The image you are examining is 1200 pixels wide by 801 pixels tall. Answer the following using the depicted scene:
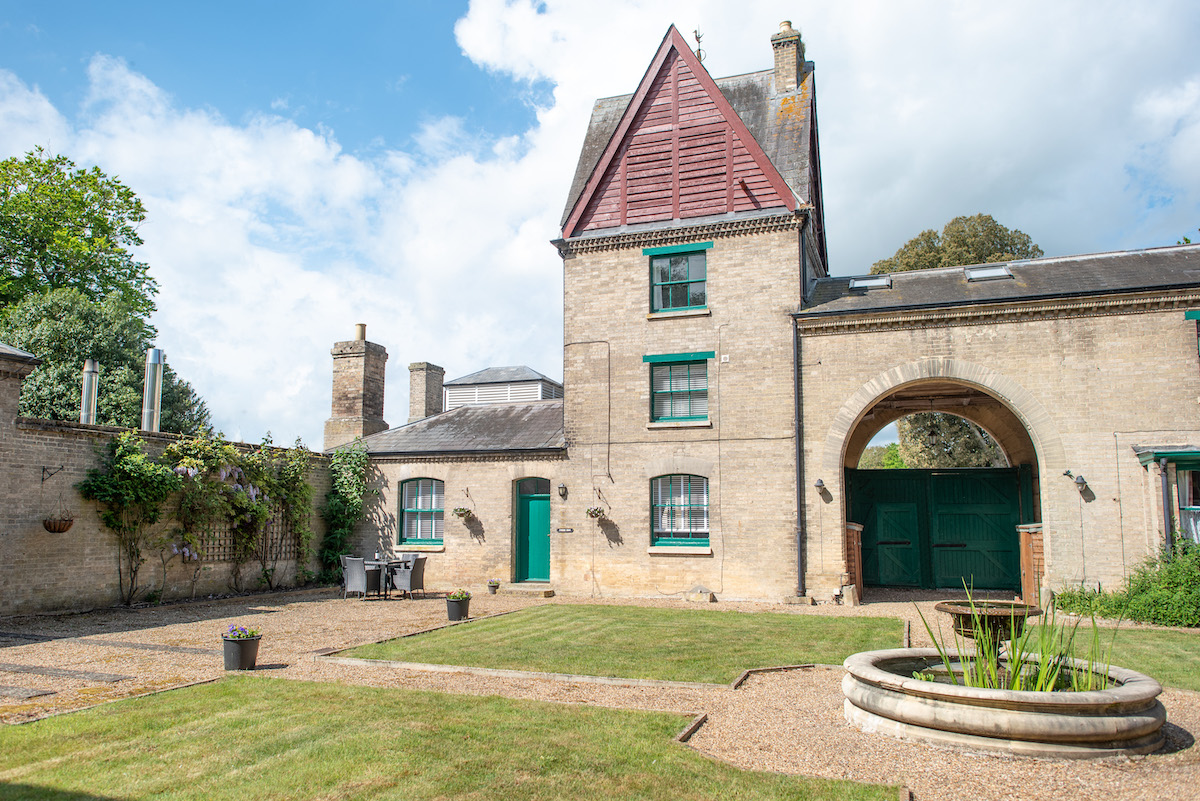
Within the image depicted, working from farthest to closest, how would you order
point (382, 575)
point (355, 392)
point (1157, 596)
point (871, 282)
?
point (355, 392)
point (871, 282)
point (382, 575)
point (1157, 596)

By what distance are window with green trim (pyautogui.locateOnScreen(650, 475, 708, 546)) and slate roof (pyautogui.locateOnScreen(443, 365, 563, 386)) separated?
14.4 metres

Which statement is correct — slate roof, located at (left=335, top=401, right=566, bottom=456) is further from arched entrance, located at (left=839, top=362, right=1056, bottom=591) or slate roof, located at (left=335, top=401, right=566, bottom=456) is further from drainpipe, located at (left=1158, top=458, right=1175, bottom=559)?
drainpipe, located at (left=1158, top=458, right=1175, bottom=559)

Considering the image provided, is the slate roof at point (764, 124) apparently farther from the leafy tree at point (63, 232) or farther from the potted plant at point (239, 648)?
the leafy tree at point (63, 232)

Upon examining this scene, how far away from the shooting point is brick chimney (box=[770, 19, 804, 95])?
62.3 feet

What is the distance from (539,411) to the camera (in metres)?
21.2

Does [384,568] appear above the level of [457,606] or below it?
above

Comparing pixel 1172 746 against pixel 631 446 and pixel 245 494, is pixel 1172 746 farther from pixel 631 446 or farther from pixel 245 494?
pixel 245 494

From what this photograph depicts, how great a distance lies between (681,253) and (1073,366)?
26.5 ft

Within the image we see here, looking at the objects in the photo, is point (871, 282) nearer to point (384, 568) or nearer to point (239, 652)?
point (384, 568)

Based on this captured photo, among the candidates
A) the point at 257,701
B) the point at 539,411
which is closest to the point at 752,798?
the point at 257,701

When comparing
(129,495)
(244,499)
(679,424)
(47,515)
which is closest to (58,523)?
(47,515)

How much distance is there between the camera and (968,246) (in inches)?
1161

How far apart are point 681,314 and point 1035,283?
23.2 ft

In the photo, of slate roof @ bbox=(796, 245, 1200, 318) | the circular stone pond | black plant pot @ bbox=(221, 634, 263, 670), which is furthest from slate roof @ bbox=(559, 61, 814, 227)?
the circular stone pond
